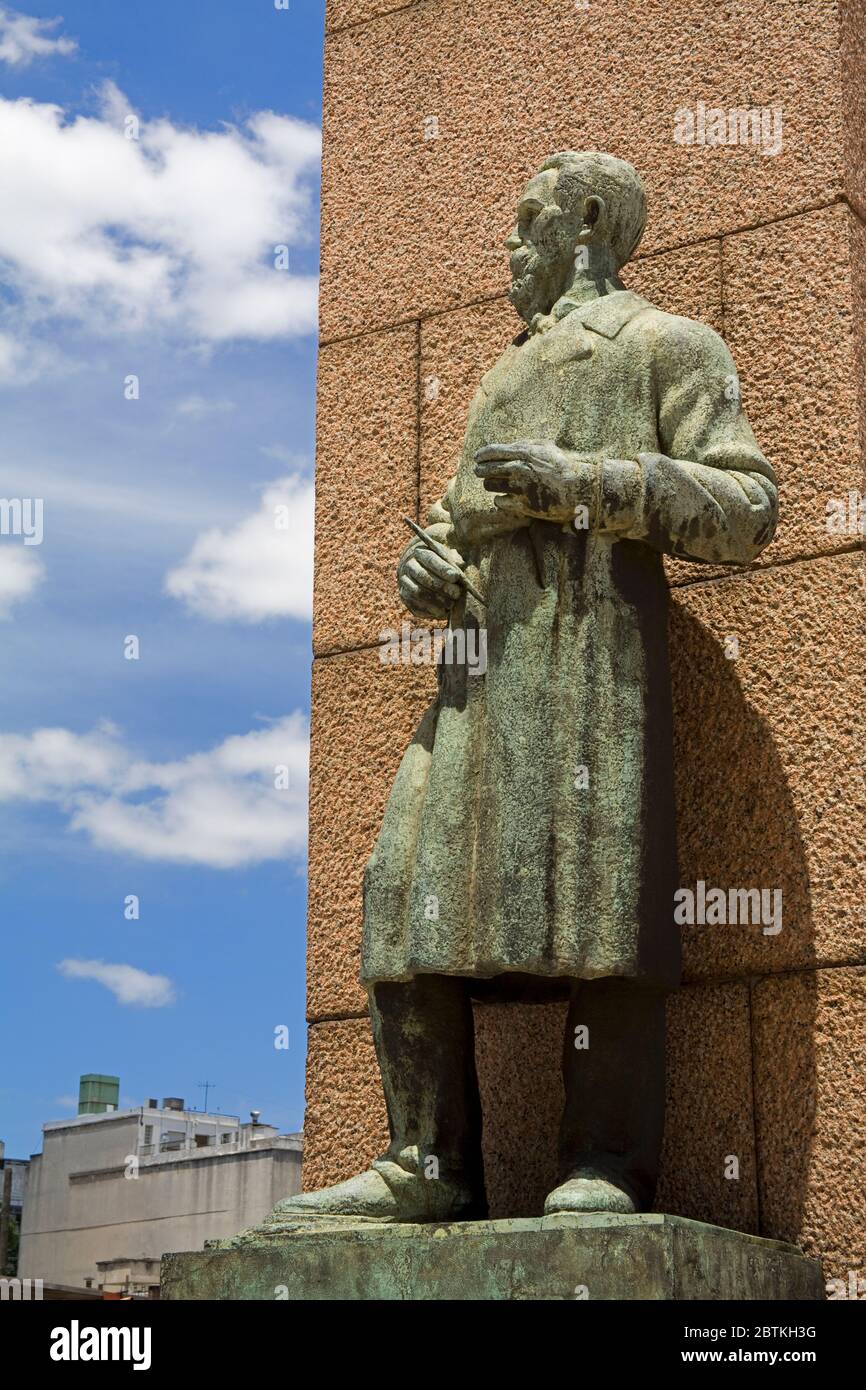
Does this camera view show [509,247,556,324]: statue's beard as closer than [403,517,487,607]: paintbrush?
No

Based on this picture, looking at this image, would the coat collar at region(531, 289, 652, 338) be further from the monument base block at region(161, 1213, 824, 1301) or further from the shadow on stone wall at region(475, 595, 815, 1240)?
the monument base block at region(161, 1213, 824, 1301)

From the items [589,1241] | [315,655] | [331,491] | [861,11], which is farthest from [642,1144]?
[861,11]

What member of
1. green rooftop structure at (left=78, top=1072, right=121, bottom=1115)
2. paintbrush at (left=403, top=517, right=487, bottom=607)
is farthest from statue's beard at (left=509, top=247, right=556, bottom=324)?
green rooftop structure at (left=78, top=1072, right=121, bottom=1115)

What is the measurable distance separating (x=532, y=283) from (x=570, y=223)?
0.20 meters

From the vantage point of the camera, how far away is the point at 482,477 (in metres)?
5.04

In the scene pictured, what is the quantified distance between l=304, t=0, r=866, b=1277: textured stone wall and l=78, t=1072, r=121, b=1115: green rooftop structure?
39523mm

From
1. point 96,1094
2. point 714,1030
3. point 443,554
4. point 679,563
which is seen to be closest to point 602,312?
point 443,554

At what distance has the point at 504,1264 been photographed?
14.4ft

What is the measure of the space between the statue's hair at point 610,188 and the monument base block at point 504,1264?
2.75 meters

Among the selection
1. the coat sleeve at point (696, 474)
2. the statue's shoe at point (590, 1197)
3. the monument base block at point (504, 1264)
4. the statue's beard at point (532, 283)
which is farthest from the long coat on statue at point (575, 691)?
the monument base block at point (504, 1264)

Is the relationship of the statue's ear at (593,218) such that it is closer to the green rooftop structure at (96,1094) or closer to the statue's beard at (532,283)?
the statue's beard at (532,283)

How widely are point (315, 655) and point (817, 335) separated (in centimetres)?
205

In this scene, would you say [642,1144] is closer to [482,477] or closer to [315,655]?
[482,477]

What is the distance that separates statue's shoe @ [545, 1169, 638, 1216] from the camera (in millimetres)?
4566
